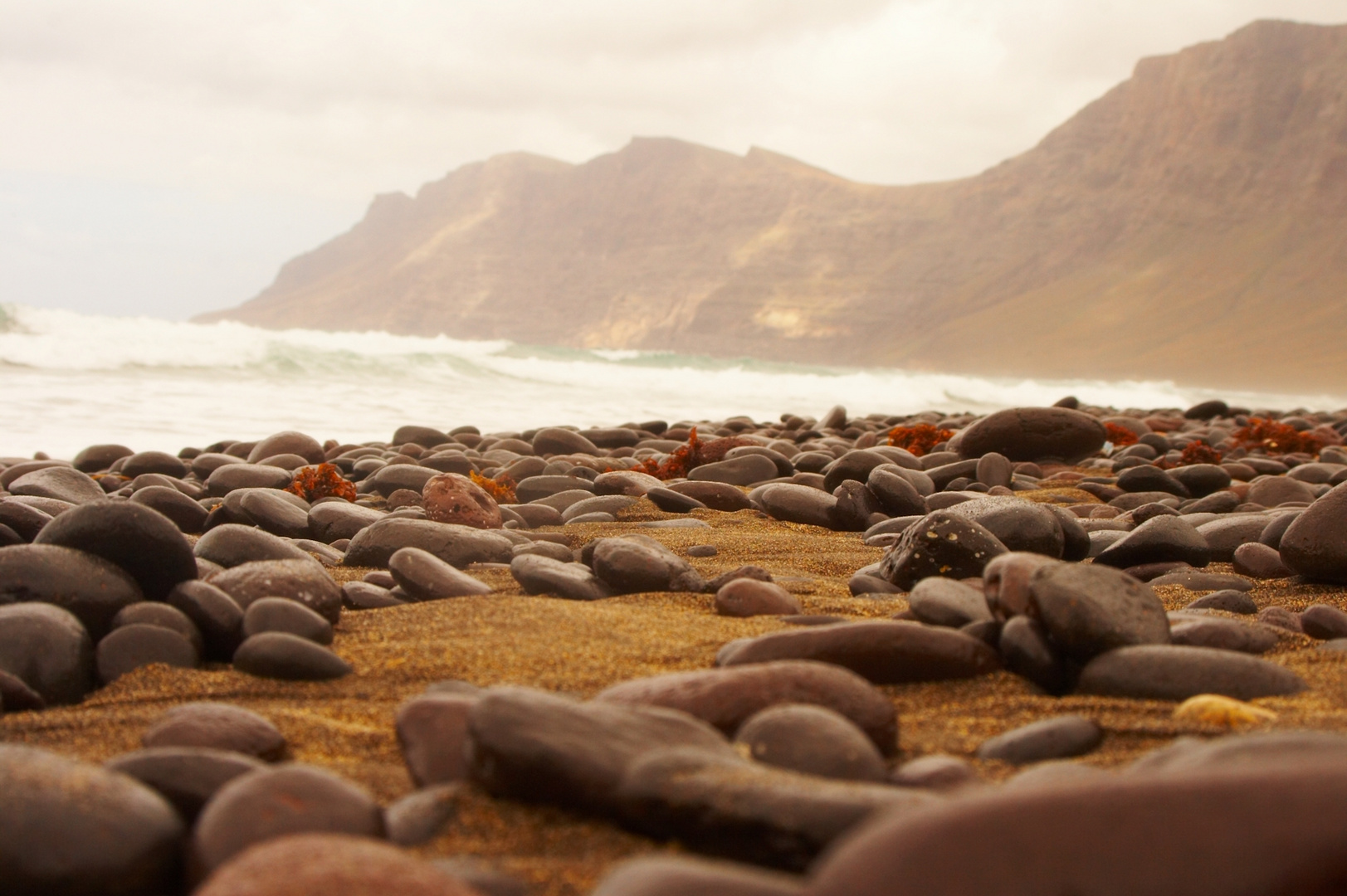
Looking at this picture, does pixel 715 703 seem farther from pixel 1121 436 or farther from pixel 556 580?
pixel 1121 436

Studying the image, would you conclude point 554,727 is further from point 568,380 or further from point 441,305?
point 441,305

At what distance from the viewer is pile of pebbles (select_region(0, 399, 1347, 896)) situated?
1.03 m

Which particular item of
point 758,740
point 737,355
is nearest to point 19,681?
point 758,740

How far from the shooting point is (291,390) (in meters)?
13.4

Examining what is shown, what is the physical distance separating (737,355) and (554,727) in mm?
89924

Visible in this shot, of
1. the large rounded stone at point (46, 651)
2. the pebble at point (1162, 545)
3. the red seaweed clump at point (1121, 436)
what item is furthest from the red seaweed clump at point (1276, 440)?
the large rounded stone at point (46, 651)

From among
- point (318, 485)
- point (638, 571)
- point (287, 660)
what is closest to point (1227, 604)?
point (638, 571)

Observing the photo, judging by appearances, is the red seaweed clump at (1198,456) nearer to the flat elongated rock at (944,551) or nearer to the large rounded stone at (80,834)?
the flat elongated rock at (944,551)

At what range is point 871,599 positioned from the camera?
2916mm

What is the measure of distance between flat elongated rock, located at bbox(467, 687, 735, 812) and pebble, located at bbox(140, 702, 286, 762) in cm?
44

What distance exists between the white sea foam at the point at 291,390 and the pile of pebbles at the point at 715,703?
5382mm

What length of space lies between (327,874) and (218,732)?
2.39 feet

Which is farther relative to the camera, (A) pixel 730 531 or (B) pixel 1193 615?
(A) pixel 730 531

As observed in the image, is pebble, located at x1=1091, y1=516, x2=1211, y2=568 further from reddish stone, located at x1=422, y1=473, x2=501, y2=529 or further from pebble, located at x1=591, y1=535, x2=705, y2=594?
reddish stone, located at x1=422, y1=473, x2=501, y2=529
